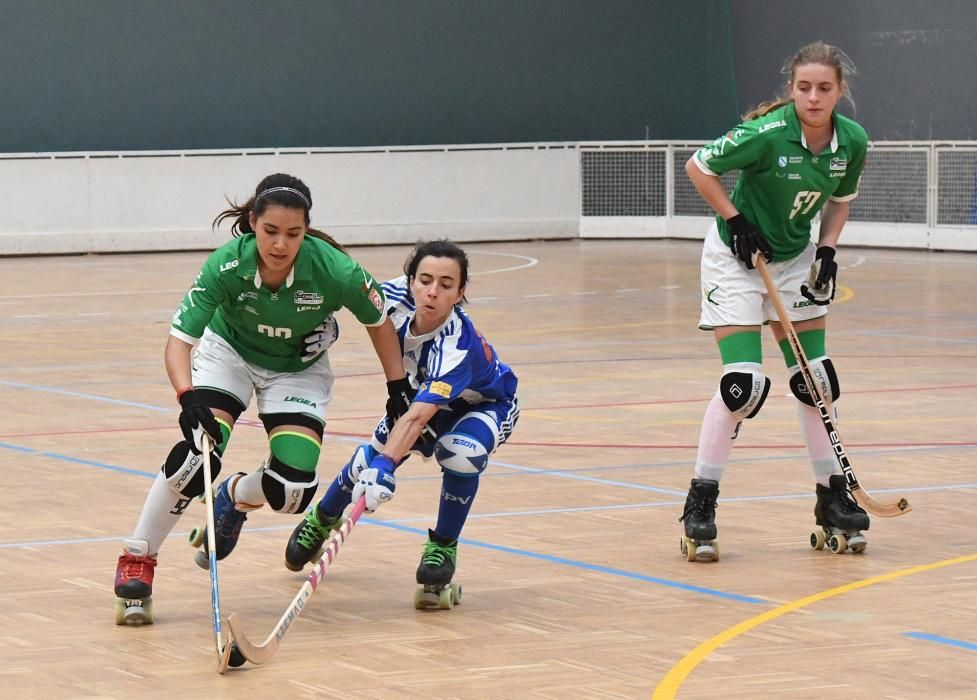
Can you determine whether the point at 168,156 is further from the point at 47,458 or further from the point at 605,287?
the point at 47,458

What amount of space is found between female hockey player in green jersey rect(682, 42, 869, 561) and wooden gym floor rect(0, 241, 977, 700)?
287 millimetres

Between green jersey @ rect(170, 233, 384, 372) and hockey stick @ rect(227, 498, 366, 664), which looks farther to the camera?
green jersey @ rect(170, 233, 384, 372)

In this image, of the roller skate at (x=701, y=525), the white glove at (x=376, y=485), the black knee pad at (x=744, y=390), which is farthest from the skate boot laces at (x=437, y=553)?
the black knee pad at (x=744, y=390)

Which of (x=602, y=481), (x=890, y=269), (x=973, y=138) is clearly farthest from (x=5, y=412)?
(x=973, y=138)

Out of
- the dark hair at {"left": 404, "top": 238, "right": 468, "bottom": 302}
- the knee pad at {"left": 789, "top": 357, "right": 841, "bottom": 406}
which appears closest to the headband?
the dark hair at {"left": 404, "top": 238, "right": 468, "bottom": 302}

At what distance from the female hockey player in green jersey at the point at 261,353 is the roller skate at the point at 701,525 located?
1299mm

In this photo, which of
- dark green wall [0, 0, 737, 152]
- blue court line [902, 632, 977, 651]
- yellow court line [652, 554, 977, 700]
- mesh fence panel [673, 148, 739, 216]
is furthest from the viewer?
mesh fence panel [673, 148, 739, 216]

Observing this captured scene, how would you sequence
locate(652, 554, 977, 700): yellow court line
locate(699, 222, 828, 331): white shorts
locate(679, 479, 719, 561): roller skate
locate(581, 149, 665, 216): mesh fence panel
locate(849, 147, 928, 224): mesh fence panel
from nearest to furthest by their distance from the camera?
Answer: locate(652, 554, 977, 700): yellow court line < locate(679, 479, 719, 561): roller skate < locate(699, 222, 828, 331): white shorts < locate(849, 147, 928, 224): mesh fence panel < locate(581, 149, 665, 216): mesh fence panel

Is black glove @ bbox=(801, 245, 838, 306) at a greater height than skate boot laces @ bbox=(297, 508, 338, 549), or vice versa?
black glove @ bbox=(801, 245, 838, 306)

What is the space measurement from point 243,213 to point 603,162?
2099 centimetres

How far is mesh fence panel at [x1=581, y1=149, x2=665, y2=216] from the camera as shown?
26172 mm

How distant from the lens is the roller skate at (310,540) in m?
6.36

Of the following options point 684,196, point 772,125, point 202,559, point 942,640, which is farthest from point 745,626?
point 684,196

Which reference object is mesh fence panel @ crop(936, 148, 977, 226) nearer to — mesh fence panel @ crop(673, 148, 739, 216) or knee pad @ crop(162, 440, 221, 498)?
mesh fence panel @ crop(673, 148, 739, 216)
